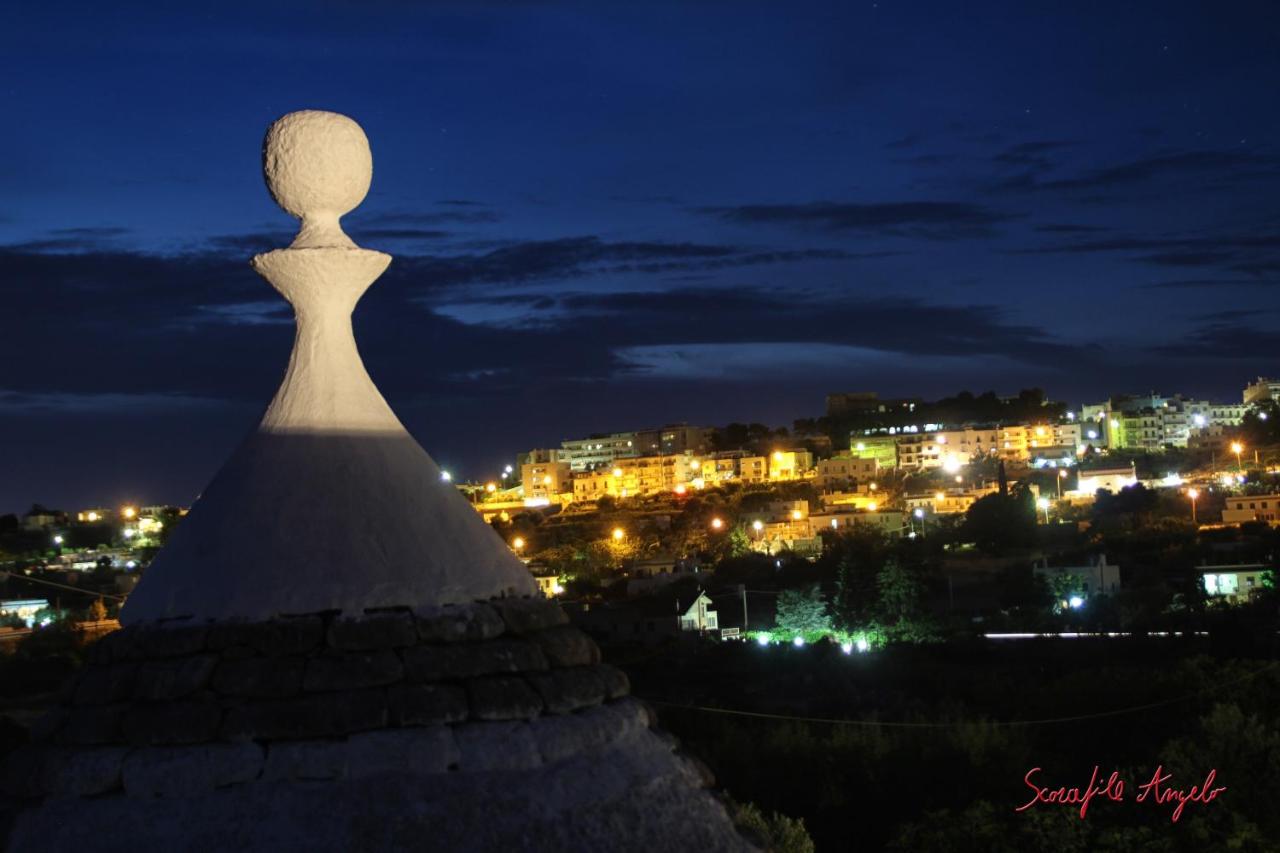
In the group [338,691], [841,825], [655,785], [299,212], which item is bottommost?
[841,825]

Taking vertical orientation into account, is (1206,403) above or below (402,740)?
above

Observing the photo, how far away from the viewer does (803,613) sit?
51625 mm

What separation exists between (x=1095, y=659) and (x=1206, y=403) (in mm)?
108053

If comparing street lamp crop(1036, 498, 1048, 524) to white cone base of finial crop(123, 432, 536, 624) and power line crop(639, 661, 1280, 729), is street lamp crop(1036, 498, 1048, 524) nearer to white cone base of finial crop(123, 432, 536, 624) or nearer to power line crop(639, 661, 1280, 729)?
power line crop(639, 661, 1280, 729)

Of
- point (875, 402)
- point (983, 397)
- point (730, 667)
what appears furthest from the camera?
point (875, 402)

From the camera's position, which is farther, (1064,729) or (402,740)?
(1064,729)

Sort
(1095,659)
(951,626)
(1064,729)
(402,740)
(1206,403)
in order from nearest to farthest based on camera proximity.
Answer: (402,740) < (1064,729) < (1095,659) < (951,626) < (1206,403)

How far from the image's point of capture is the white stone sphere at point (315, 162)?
478cm

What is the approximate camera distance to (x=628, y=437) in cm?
14325

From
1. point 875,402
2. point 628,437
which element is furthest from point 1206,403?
point 628,437

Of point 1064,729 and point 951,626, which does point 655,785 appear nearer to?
point 1064,729
